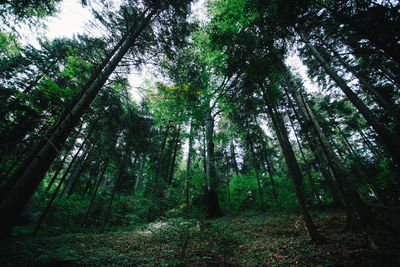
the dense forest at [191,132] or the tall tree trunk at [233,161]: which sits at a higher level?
the tall tree trunk at [233,161]

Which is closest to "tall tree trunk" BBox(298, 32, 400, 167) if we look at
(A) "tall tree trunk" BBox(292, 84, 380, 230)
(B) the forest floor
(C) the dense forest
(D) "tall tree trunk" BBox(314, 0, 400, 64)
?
(C) the dense forest

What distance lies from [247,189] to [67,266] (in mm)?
15245

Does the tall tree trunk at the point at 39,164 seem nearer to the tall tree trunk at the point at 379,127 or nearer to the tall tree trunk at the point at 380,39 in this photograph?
the tall tree trunk at the point at 380,39

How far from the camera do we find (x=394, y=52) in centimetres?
376

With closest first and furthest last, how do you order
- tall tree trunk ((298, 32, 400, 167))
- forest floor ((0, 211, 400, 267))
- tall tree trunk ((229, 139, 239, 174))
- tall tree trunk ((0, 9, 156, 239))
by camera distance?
forest floor ((0, 211, 400, 267)), tall tree trunk ((0, 9, 156, 239)), tall tree trunk ((298, 32, 400, 167)), tall tree trunk ((229, 139, 239, 174))

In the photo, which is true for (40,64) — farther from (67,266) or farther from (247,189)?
(247,189)

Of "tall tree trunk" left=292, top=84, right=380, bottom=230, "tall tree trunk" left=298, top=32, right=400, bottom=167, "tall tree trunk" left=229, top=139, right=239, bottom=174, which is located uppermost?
"tall tree trunk" left=229, top=139, right=239, bottom=174

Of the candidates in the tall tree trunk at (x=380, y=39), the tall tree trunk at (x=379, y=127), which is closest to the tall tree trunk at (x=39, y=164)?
the tall tree trunk at (x=380, y=39)

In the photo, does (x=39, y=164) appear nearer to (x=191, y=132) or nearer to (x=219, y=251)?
(x=219, y=251)

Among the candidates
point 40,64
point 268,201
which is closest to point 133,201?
point 268,201

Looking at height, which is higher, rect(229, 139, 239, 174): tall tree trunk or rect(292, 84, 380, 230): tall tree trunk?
rect(229, 139, 239, 174): tall tree trunk

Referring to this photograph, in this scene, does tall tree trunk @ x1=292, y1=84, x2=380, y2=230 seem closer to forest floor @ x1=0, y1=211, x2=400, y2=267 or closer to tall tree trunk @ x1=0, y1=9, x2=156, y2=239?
forest floor @ x1=0, y1=211, x2=400, y2=267

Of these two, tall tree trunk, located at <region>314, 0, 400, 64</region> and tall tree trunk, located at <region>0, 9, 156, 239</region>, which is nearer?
tall tree trunk, located at <region>0, 9, 156, 239</region>

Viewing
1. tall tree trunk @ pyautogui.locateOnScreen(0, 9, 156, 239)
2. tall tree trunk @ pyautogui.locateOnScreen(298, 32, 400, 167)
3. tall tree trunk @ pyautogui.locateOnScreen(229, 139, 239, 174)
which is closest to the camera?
tall tree trunk @ pyautogui.locateOnScreen(0, 9, 156, 239)
